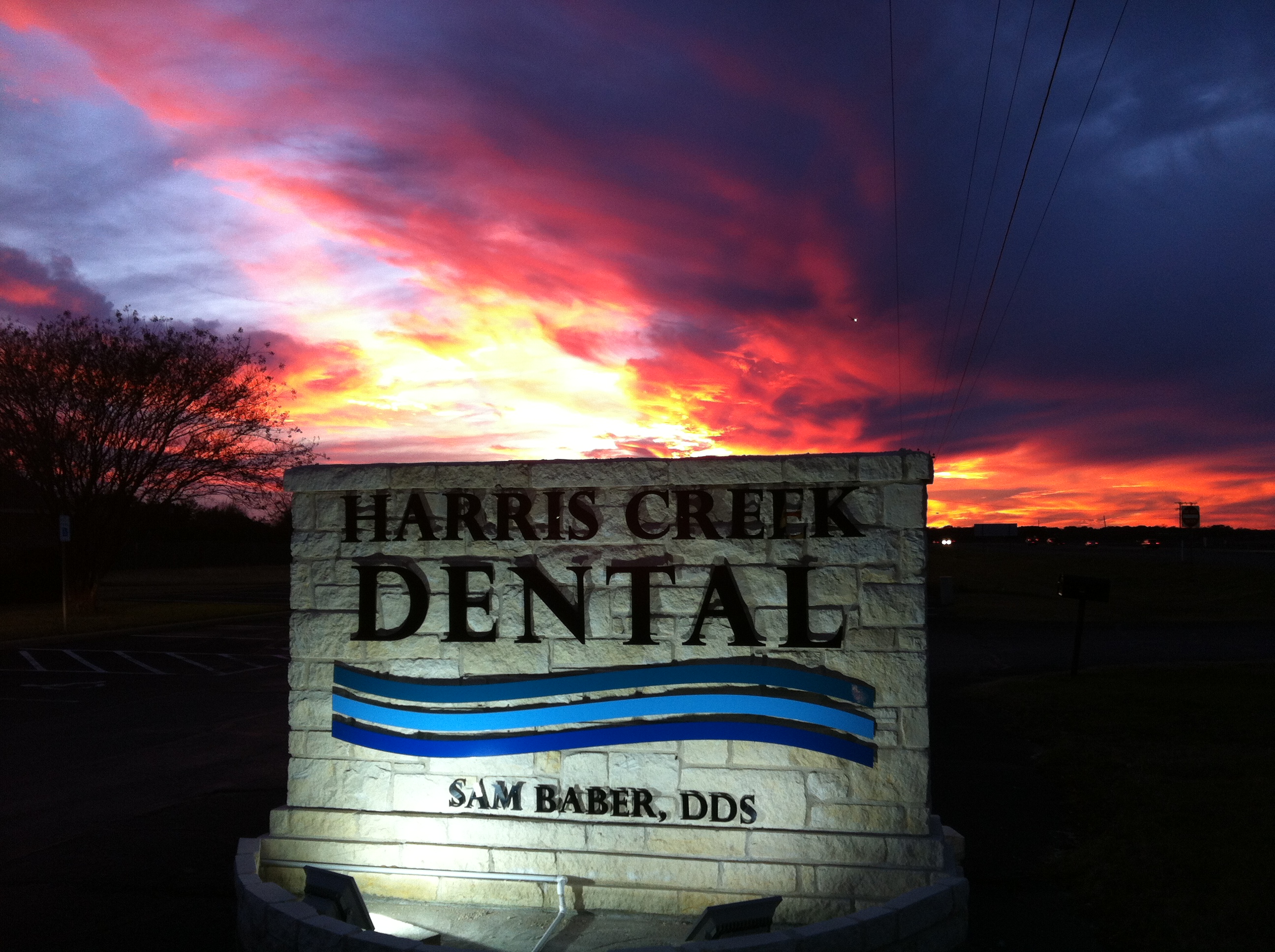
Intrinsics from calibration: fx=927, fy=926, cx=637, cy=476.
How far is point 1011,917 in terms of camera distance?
222 inches

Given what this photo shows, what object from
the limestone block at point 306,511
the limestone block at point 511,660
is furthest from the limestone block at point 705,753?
the limestone block at point 306,511

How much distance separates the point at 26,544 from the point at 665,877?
45495 mm

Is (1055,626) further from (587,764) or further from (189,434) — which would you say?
(189,434)

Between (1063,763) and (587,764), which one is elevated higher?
(587,764)

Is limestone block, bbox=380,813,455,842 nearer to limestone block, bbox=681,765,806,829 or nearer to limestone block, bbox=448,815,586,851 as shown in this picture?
limestone block, bbox=448,815,586,851

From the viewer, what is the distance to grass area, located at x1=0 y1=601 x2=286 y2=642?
75.9 ft

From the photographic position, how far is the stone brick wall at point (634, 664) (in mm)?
5316

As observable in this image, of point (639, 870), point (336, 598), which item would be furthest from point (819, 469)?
point (336, 598)

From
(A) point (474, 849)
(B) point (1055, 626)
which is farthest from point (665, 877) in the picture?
(B) point (1055, 626)

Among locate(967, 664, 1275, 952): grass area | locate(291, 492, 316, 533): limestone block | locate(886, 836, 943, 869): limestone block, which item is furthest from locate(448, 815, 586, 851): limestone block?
locate(967, 664, 1275, 952): grass area

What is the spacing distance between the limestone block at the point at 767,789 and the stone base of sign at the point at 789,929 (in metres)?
0.59

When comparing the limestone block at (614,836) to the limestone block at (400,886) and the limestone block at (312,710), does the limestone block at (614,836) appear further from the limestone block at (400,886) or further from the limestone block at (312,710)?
the limestone block at (312,710)

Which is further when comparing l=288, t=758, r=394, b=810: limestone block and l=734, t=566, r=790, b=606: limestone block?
l=288, t=758, r=394, b=810: limestone block

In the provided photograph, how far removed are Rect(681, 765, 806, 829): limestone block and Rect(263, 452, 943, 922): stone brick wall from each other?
11mm
